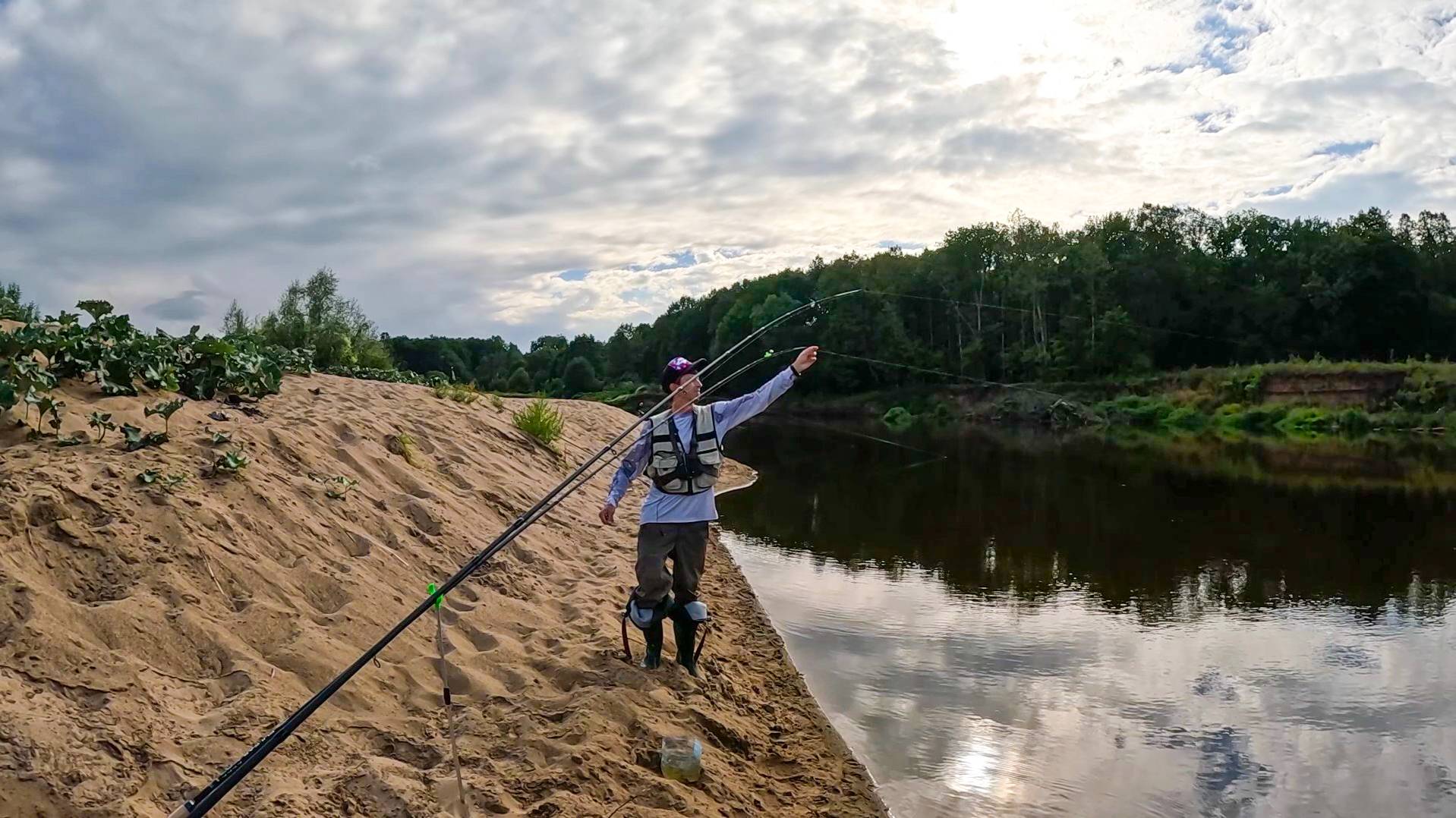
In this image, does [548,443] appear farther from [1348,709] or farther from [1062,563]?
[1348,709]

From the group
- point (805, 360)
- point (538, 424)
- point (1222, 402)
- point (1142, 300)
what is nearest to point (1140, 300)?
point (1142, 300)

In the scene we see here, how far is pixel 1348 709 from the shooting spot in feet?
21.1

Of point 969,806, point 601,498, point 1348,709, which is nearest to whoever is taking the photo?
point 969,806

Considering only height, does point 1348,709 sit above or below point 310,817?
below

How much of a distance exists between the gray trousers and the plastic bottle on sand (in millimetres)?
1068

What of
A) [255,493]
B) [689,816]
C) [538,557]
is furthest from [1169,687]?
[255,493]

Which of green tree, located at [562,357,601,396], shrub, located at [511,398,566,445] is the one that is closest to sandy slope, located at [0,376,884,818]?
shrub, located at [511,398,566,445]

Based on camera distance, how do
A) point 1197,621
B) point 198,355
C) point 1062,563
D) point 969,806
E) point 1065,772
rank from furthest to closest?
point 1062,563
point 1197,621
point 198,355
point 1065,772
point 969,806

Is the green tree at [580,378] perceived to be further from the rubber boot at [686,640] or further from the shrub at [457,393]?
the rubber boot at [686,640]

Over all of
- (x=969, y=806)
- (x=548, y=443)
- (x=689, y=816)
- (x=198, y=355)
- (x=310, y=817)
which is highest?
(x=198, y=355)

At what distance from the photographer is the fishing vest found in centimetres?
568

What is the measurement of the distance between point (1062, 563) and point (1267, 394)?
116 ft

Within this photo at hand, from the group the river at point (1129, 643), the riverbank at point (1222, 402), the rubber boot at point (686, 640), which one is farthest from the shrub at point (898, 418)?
the rubber boot at point (686, 640)

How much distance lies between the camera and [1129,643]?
314 inches
